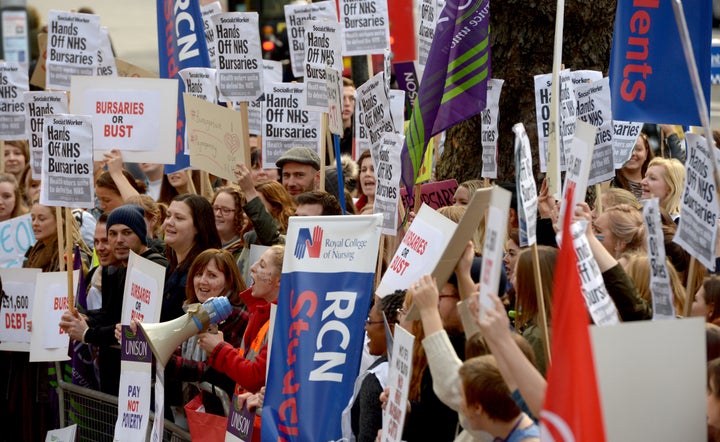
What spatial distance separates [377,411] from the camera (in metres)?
5.50

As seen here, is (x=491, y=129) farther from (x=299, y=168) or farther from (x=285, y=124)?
(x=285, y=124)

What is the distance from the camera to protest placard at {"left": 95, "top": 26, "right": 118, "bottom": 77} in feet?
37.4

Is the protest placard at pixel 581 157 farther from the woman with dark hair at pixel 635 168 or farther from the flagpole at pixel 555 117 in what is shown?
the woman with dark hair at pixel 635 168

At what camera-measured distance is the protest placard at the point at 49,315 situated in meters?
8.46

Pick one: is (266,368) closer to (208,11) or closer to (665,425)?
(665,425)

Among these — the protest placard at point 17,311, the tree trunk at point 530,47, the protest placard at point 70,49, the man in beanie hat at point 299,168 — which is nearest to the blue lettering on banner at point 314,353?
the tree trunk at point 530,47

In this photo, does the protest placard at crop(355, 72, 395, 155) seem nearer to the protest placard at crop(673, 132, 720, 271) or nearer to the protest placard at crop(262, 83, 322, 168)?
the protest placard at crop(262, 83, 322, 168)

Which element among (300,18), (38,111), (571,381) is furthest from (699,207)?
(300,18)

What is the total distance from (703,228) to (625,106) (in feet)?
4.30

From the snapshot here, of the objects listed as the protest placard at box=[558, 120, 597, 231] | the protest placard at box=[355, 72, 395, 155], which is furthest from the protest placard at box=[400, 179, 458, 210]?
the protest placard at box=[558, 120, 597, 231]

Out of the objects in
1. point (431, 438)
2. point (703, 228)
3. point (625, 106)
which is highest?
point (625, 106)

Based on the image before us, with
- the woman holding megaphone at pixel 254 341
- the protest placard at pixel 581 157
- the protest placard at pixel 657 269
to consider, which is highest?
the protest placard at pixel 581 157

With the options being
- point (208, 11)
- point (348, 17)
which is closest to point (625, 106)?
point (348, 17)

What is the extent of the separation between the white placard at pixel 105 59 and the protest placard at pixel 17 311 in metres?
2.90
